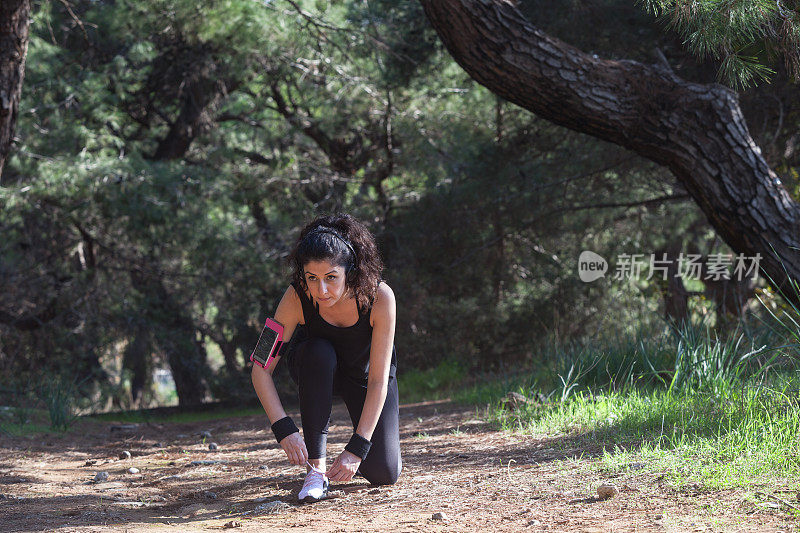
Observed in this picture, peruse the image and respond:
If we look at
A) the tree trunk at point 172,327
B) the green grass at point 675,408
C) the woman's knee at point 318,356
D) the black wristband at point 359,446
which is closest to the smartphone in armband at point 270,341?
the woman's knee at point 318,356

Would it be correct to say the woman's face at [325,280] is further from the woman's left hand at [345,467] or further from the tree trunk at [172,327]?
the tree trunk at [172,327]

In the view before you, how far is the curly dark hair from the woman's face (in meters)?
0.02

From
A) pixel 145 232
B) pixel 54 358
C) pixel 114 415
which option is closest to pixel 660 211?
pixel 145 232

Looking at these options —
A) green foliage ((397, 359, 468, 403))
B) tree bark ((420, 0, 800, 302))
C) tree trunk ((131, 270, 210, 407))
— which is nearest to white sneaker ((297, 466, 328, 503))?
tree bark ((420, 0, 800, 302))

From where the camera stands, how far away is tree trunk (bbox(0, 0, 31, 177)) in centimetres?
492

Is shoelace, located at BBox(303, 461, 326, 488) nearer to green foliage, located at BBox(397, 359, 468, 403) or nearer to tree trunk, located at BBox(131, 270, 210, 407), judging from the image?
green foliage, located at BBox(397, 359, 468, 403)

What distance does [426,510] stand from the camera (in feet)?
8.36

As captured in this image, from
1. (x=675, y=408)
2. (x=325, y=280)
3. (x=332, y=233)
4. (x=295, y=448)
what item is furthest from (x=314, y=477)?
(x=675, y=408)

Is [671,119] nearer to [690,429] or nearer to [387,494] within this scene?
[690,429]

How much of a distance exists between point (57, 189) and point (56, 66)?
195cm

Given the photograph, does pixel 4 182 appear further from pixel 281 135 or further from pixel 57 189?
pixel 281 135

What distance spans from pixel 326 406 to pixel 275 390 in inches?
8.1

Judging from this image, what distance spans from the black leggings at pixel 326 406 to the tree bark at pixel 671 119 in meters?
2.27

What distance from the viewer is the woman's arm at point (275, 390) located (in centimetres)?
265
